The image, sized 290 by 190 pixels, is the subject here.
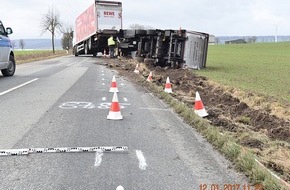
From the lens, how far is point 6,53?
1504 centimetres

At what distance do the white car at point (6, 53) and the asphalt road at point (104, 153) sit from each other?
552 cm

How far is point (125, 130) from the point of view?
6.62 m

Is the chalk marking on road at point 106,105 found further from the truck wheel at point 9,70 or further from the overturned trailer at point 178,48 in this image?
the overturned trailer at point 178,48

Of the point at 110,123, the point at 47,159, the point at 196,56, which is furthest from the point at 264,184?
the point at 196,56

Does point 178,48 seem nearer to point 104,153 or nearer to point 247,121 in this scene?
point 247,121

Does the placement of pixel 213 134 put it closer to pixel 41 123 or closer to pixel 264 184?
pixel 264 184

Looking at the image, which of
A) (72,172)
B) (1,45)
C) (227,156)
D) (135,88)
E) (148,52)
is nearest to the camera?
(72,172)

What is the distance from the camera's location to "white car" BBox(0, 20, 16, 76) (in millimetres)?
14602

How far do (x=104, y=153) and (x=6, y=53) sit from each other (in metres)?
11.2

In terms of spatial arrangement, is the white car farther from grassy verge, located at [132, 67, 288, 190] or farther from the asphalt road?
grassy verge, located at [132, 67, 288, 190]

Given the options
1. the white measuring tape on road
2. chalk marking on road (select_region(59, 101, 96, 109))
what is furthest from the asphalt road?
the white measuring tape on road

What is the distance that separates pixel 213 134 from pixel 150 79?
8770 mm

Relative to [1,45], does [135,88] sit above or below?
below

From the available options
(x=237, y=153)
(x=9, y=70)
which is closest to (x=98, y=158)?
(x=237, y=153)
